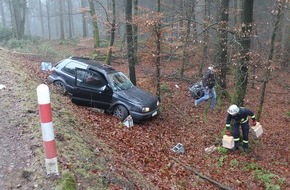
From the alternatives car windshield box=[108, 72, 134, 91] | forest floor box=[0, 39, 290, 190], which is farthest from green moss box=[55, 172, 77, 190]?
car windshield box=[108, 72, 134, 91]

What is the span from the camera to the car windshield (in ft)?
37.9

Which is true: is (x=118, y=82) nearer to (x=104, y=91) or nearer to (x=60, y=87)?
(x=104, y=91)


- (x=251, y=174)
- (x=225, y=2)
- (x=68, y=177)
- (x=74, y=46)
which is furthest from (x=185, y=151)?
(x=74, y=46)

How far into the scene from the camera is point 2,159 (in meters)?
4.80

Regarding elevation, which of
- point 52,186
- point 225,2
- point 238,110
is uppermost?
point 225,2

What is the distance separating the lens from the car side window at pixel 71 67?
39.1 ft

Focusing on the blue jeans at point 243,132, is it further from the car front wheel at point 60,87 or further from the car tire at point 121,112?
the car front wheel at point 60,87

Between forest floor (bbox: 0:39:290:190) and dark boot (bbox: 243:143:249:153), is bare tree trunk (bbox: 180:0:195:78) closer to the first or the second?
forest floor (bbox: 0:39:290:190)

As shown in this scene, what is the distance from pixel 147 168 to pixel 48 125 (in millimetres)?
4387

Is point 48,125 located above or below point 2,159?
above

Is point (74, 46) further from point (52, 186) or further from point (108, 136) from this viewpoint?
point (52, 186)

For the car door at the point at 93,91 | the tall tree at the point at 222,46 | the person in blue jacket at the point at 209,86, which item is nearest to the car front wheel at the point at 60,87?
the car door at the point at 93,91

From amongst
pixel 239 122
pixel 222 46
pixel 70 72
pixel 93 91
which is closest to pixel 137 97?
pixel 93 91

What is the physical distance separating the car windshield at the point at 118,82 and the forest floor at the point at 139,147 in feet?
Result: 4.13
